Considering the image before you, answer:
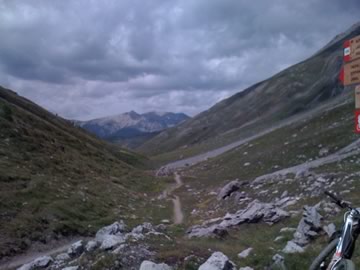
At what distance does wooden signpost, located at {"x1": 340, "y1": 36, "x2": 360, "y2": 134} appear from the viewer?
10.5 meters

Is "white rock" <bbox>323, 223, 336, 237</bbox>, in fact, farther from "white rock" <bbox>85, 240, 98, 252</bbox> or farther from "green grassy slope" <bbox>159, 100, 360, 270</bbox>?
"white rock" <bbox>85, 240, 98, 252</bbox>

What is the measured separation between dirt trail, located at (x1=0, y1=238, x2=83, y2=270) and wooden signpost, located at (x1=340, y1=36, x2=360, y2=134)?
18031mm

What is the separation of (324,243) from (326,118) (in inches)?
2145

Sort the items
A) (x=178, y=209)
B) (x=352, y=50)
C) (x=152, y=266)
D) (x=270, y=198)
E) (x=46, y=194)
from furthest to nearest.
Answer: (x=178, y=209) < (x=46, y=194) < (x=270, y=198) < (x=152, y=266) < (x=352, y=50)

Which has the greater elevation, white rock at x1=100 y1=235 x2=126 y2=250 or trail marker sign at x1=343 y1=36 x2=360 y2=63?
trail marker sign at x1=343 y1=36 x2=360 y2=63

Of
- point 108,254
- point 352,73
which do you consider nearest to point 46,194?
point 108,254

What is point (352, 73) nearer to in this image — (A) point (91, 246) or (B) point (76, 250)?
(A) point (91, 246)

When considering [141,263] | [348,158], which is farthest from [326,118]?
[141,263]

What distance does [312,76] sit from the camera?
19738 centimetres

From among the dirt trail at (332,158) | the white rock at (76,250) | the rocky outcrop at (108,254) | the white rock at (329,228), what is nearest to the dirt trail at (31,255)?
the rocky outcrop at (108,254)

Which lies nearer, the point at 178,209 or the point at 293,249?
the point at 293,249

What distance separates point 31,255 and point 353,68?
1958 cm

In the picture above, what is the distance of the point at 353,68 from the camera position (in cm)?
1062

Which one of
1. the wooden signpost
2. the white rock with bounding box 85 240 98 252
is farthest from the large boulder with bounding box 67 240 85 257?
the wooden signpost
